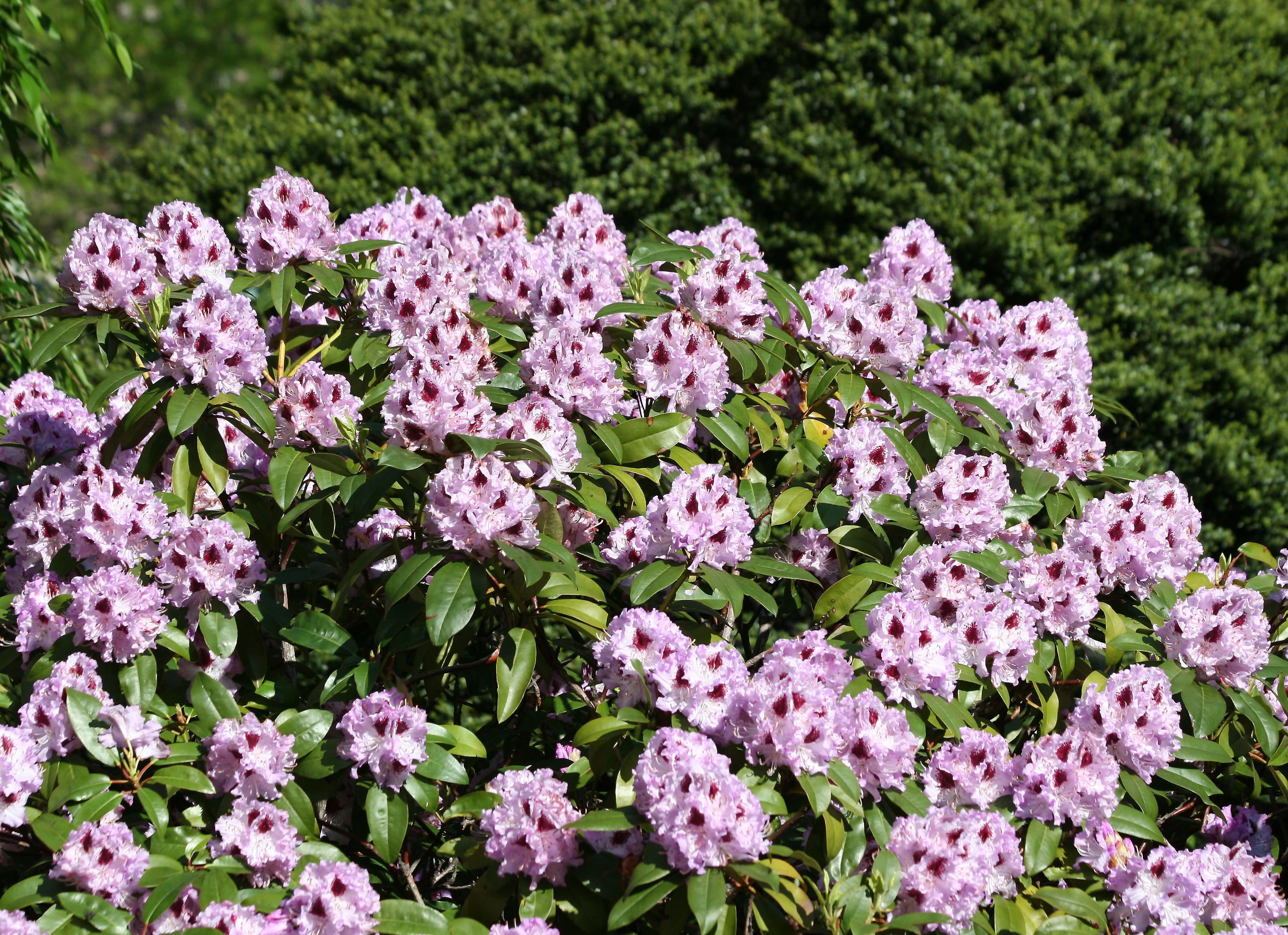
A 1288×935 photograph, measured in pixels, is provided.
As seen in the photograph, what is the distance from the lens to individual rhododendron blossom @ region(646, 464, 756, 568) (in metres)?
2.12

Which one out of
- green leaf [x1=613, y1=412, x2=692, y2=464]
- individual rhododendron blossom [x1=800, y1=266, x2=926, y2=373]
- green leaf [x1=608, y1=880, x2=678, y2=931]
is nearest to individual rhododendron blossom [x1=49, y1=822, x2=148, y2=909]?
green leaf [x1=608, y1=880, x2=678, y2=931]

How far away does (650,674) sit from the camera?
6.56 feet

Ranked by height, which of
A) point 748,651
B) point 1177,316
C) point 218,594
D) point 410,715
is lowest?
point 1177,316

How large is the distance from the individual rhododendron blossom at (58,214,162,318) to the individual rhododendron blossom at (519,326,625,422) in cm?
A: 82

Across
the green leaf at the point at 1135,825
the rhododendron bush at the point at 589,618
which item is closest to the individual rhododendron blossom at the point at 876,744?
the rhododendron bush at the point at 589,618

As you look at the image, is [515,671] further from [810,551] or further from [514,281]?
[514,281]

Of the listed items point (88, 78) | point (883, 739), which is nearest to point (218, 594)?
point (883, 739)

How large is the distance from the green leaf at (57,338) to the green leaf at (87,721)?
2.25 feet

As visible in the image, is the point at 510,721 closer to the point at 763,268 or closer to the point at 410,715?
the point at 410,715

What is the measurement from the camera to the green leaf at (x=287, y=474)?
2.09 m

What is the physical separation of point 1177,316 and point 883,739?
15.0 feet

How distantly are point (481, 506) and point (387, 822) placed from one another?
0.62 metres

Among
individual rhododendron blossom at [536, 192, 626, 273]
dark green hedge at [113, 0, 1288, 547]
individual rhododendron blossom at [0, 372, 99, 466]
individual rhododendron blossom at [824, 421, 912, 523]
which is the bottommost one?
dark green hedge at [113, 0, 1288, 547]

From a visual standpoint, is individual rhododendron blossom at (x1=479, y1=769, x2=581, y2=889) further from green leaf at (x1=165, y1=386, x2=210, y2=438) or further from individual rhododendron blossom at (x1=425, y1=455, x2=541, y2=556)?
green leaf at (x1=165, y1=386, x2=210, y2=438)
